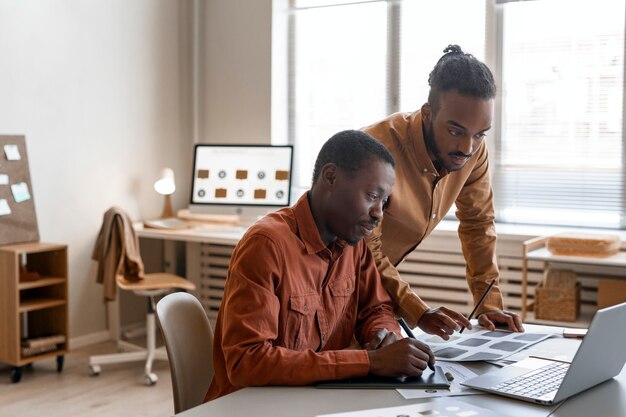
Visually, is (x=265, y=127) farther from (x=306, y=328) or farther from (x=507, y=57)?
(x=306, y=328)

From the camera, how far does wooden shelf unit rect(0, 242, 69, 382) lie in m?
3.93

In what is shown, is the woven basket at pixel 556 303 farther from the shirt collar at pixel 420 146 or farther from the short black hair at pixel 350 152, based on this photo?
the short black hair at pixel 350 152

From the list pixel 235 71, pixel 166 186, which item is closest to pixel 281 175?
pixel 166 186

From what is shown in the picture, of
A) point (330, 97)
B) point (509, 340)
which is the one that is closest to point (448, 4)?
point (330, 97)

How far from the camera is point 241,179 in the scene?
15.4 ft

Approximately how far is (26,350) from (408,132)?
2.66m

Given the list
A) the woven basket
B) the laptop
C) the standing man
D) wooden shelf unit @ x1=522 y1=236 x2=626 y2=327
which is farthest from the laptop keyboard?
the woven basket

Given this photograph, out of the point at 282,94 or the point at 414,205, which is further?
the point at 282,94

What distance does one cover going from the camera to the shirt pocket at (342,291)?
72.9 inches

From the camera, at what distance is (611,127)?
4242mm

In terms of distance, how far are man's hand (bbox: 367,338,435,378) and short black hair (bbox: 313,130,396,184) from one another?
384 millimetres

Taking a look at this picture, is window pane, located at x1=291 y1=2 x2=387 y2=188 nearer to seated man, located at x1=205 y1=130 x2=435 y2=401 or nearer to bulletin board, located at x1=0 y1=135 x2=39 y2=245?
bulletin board, located at x1=0 y1=135 x2=39 y2=245

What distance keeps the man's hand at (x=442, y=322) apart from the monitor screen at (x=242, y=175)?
2.73m

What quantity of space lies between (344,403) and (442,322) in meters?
0.47
